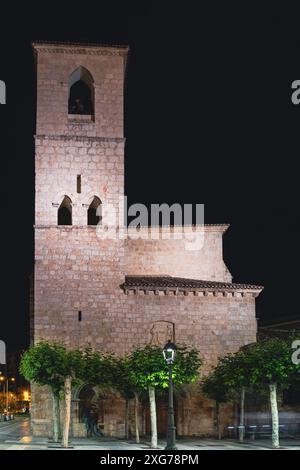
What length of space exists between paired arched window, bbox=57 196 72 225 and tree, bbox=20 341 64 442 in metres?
7.97

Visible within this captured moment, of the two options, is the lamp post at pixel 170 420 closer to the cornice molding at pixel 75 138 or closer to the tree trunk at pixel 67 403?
the tree trunk at pixel 67 403

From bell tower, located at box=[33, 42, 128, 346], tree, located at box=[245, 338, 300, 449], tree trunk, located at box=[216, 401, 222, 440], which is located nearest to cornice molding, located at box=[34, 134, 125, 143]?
bell tower, located at box=[33, 42, 128, 346]

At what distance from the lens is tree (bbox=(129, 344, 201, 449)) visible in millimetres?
28250

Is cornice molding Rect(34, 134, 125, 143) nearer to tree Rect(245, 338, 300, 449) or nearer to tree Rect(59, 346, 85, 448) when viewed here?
tree Rect(59, 346, 85, 448)

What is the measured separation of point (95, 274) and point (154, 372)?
7727mm

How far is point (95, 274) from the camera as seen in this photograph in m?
34.7

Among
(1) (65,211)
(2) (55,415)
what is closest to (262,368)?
(2) (55,415)

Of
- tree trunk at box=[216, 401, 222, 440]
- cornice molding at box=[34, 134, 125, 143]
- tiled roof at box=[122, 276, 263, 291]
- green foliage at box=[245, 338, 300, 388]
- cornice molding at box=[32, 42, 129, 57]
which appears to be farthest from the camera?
cornice molding at box=[32, 42, 129, 57]

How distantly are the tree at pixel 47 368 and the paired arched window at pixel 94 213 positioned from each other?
26.8 feet

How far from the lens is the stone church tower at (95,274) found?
112 ft

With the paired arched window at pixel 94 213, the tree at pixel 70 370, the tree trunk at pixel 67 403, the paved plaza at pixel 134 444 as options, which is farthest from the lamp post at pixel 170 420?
the paired arched window at pixel 94 213
